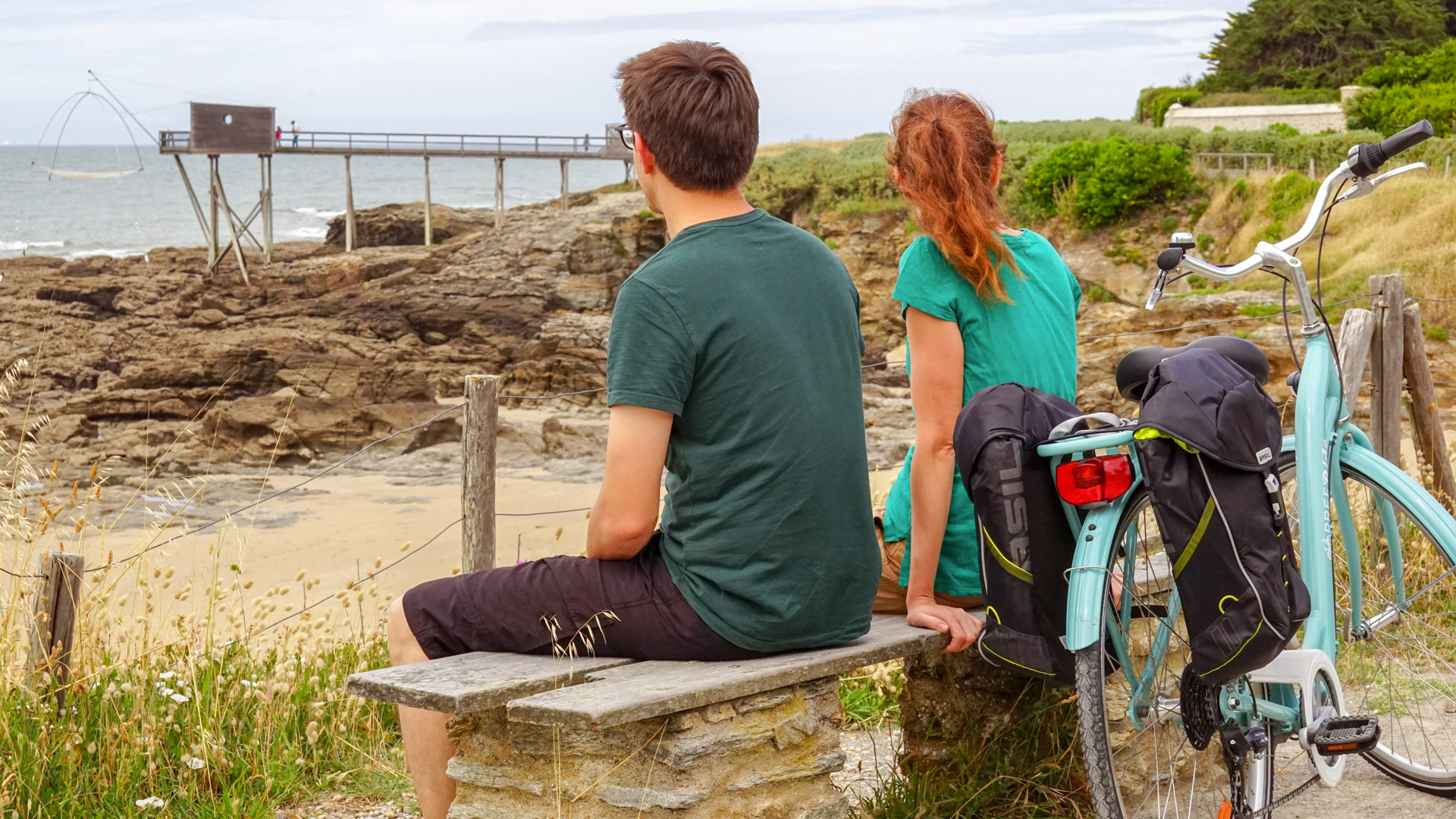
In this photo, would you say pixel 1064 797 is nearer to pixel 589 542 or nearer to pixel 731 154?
pixel 589 542

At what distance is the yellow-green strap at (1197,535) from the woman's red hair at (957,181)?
0.79 meters

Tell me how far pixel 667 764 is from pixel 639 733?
76mm

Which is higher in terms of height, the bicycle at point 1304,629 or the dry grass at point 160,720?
the bicycle at point 1304,629

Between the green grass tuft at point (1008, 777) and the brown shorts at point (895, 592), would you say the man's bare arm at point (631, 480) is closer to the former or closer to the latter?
the brown shorts at point (895, 592)

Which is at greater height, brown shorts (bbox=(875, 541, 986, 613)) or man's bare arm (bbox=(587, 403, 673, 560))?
man's bare arm (bbox=(587, 403, 673, 560))

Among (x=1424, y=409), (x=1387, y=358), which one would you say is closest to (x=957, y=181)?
(x=1387, y=358)

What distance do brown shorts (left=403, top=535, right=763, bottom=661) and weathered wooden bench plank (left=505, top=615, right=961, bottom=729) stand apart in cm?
5

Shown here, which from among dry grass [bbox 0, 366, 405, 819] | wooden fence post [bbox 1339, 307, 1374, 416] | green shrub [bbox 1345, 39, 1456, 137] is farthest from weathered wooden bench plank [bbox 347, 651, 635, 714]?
green shrub [bbox 1345, 39, 1456, 137]

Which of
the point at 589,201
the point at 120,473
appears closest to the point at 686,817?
the point at 120,473

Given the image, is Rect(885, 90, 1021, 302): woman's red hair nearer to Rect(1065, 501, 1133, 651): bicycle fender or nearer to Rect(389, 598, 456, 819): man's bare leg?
Rect(1065, 501, 1133, 651): bicycle fender

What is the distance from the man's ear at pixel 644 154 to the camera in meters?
2.30

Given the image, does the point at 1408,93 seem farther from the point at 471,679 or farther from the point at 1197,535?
the point at 471,679

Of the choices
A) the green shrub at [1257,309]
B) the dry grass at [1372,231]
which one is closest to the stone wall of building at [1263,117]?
the dry grass at [1372,231]

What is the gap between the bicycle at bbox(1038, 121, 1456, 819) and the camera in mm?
2322
